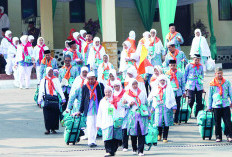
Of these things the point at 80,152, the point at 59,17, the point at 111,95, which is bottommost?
the point at 80,152

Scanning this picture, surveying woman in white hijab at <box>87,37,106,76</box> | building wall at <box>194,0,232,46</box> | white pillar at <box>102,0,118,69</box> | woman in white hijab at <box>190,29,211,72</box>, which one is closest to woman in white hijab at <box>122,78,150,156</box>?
woman in white hijab at <box>87,37,106,76</box>

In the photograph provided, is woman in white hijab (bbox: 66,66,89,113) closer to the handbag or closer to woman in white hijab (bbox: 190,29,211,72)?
the handbag

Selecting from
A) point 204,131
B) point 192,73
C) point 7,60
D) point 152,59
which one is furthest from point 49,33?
point 204,131

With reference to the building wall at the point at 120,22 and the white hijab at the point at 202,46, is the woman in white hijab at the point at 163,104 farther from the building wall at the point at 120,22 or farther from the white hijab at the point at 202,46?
the building wall at the point at 120,22

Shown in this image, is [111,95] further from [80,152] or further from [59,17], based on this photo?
[59,17]

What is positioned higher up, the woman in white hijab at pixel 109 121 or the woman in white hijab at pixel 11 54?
the woman in white hijab at pixel 11 54

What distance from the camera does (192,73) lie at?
1591 cm

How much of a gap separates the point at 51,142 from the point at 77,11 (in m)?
15.1

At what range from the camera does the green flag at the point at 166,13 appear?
818 inches

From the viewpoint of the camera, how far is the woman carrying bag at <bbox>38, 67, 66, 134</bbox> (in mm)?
14984

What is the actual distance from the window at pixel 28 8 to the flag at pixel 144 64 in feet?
36.1

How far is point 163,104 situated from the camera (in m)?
13.7

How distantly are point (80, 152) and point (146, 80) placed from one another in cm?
539

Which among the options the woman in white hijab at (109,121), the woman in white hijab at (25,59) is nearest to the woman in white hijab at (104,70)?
the woman in white hijab at (25,59)
